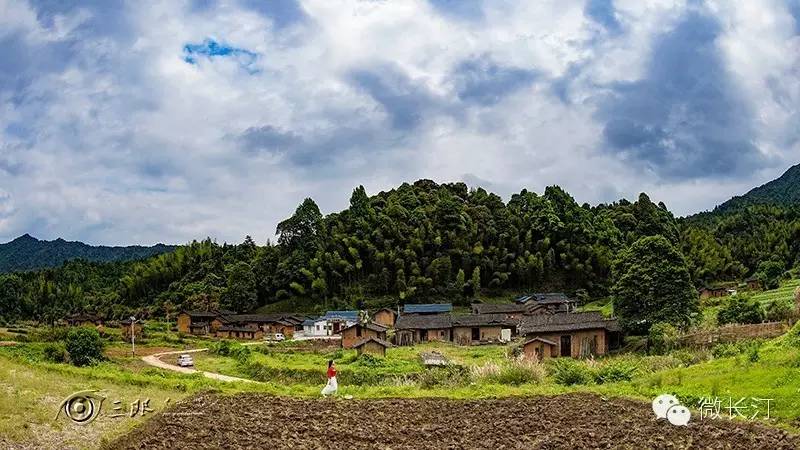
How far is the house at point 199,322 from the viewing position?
69938mm

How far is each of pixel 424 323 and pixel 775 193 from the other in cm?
14707

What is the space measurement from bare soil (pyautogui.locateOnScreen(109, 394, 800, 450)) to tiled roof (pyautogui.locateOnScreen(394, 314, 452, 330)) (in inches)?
1492

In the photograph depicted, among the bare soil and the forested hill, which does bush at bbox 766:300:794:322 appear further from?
the forested hill

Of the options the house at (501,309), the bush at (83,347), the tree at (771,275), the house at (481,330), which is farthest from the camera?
the house at (501,309)

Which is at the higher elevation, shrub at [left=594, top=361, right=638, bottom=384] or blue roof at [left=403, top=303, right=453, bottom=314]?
blue roof at [left=403, top=303, right=453, bottom=314]

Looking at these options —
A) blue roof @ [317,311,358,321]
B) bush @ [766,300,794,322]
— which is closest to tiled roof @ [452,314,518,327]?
blue roof @ [317,311,358,321]

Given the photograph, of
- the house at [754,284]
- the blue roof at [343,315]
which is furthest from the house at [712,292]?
the blue roof at [343,315]

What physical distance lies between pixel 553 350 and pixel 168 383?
24.2 metres

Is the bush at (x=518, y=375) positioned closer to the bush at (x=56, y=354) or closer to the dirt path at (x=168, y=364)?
Result: the dirt path at (x=168, y=364)

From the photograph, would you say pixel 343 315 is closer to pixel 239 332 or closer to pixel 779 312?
pixel 239 332

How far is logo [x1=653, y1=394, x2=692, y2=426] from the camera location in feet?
44.4

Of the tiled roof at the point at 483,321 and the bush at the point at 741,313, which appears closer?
the bush at the point at 741,313

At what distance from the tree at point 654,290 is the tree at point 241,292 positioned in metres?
52.8

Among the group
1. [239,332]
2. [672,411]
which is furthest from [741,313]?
[239,332]
